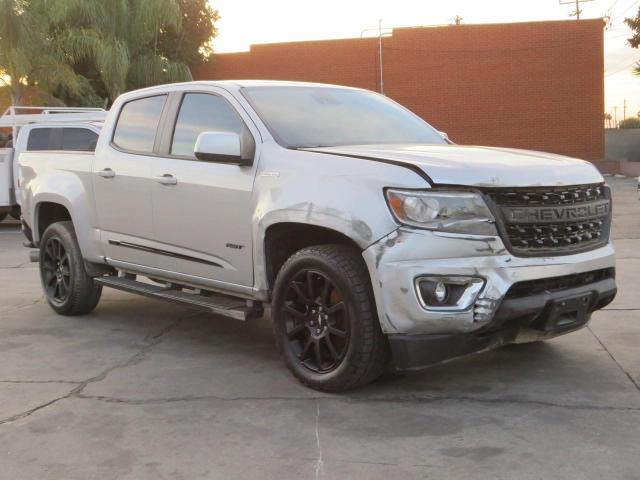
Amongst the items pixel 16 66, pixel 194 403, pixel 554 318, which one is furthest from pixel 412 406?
pixel 16 66

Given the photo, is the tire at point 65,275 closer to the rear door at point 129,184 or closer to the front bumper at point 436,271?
the rear door at point 129,184

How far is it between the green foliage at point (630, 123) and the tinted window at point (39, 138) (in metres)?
28.2

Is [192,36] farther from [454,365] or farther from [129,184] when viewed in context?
[454,365]

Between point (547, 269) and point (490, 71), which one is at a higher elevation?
point (490, 71)

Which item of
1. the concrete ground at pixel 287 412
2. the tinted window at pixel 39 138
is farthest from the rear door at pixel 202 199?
the tinted window at pixel 39 138

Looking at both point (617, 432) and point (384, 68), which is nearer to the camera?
point (617, 432)

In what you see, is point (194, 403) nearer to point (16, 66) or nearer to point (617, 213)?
point (617, 213)

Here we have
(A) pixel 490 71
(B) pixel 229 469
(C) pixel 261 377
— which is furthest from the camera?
(A) pixel 490 71

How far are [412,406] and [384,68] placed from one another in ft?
95.0

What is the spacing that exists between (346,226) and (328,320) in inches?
24.2

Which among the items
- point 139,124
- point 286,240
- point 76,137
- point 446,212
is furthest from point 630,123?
point 446,212

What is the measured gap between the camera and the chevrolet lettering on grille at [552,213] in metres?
4.49

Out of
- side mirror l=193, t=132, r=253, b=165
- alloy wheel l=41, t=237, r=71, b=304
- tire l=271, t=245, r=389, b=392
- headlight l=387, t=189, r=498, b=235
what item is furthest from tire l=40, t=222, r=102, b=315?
headlight l=387, t=189, r=498, b=235

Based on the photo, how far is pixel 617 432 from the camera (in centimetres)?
413
